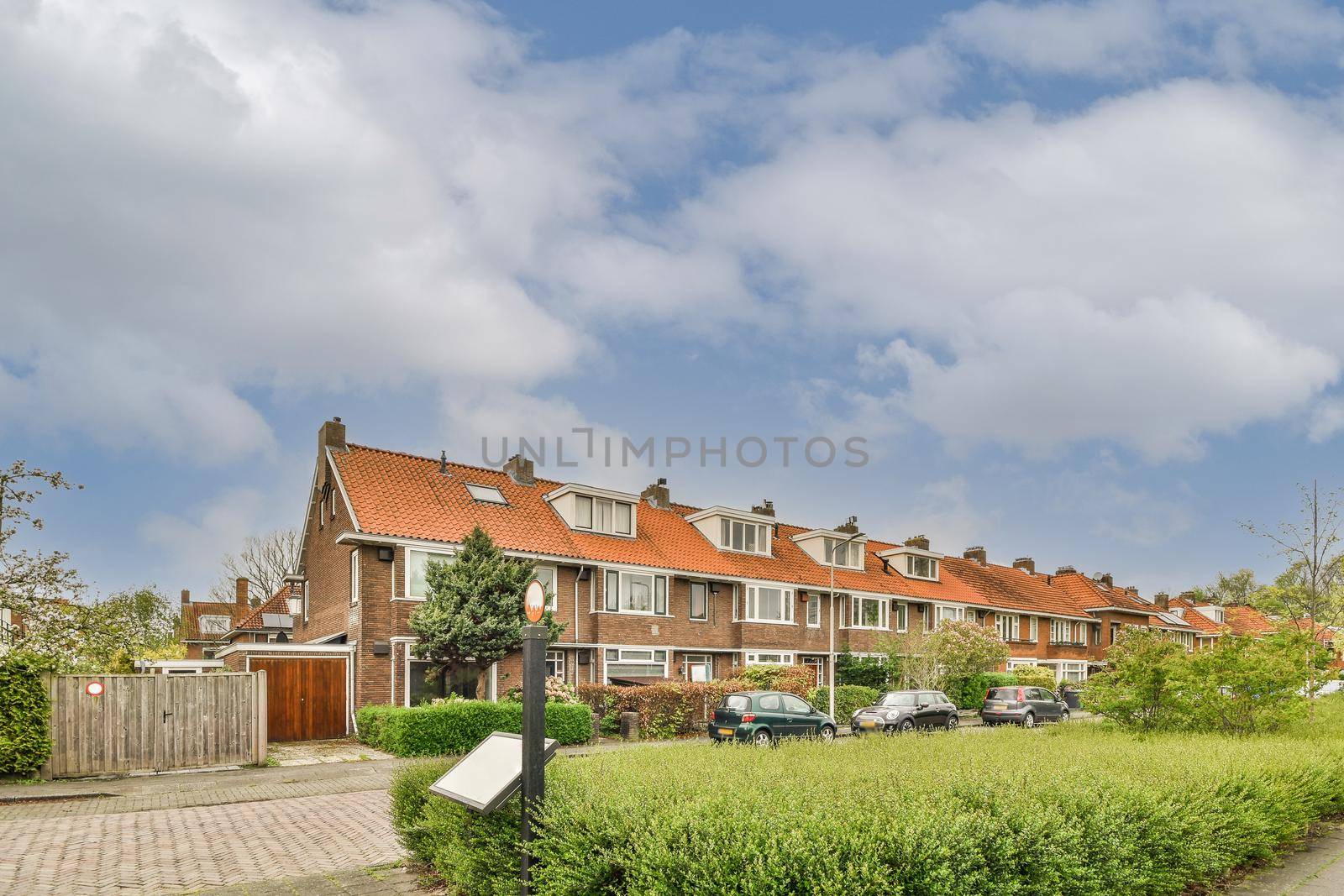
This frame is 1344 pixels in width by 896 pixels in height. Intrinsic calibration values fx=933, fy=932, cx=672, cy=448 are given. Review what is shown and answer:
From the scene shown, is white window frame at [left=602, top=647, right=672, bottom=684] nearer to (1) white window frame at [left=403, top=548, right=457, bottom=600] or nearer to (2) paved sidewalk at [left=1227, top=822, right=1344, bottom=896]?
(1) white window frame at [left=403, top=548, right=457, bottom=600]

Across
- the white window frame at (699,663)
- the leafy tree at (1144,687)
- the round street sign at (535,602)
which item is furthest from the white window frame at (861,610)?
the round street sign at (535,602)

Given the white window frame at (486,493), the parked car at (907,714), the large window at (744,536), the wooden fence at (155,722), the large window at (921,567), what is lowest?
the parked car at (907,714)

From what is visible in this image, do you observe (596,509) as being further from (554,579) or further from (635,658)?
(635,658)

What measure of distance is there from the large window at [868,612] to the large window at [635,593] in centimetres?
1275

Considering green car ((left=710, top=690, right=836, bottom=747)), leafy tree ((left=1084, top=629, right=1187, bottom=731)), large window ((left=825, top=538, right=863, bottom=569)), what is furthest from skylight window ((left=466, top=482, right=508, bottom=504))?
leafy tree ((left=1084, top=629, right=1187, bottom=731))

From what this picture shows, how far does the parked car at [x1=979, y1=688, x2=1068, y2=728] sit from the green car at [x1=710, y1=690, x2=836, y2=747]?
42.4 ft

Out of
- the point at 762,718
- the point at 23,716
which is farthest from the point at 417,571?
the point at 23,716

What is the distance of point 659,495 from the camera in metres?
42.7

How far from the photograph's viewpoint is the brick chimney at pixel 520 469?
1430 inches

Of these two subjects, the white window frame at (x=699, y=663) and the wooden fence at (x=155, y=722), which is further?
the white window frame at (x=699, y=663)

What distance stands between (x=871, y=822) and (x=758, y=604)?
33.7 metres

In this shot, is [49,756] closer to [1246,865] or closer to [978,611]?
[1246,865]

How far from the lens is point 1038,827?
6.86m

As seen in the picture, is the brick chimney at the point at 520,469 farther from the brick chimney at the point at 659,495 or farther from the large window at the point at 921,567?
the large window at the point at 921,567
